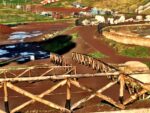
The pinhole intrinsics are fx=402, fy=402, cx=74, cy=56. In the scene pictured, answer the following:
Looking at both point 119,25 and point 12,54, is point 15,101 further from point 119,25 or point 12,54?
point 119,25

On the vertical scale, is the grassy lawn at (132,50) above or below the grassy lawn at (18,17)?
above

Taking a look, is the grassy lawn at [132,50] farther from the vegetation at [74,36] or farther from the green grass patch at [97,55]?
the vegetation at [74,36]

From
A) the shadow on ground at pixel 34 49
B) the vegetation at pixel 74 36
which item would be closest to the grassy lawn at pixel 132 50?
the shadow on ground at pixel 34 49

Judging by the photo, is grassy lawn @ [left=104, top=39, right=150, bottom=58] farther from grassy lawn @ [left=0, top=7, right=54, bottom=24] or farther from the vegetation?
grassy lawn @ [left=0, top=7, right=54, bottom=24]

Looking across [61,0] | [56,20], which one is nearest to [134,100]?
[56,20]

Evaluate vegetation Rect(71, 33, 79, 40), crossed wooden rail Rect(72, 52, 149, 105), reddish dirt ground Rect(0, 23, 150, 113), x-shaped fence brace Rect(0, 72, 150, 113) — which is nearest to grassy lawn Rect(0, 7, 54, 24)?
vegetation Rect(71, 33, 79, 40)

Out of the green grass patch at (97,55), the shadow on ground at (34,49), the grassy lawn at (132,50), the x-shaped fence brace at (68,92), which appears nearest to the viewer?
the x-shaped fence brace at (68,92)

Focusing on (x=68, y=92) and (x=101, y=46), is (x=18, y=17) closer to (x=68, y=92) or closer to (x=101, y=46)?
(x=101, y=46)

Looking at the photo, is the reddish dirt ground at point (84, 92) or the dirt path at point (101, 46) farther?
the dirt path at point (101, 46)

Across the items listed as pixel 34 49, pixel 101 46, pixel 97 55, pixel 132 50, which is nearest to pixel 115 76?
pixel 97 55
